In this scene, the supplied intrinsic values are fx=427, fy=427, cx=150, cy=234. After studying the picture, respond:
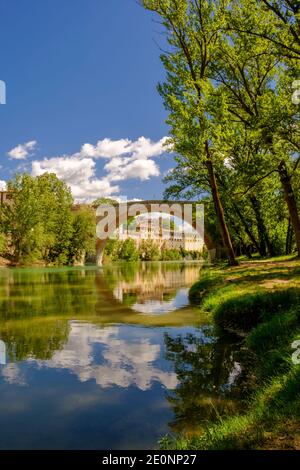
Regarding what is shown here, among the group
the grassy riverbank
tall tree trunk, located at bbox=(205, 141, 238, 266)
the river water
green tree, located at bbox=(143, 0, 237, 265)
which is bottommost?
the river water

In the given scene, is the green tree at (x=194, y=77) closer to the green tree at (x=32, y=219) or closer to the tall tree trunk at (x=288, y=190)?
the tall tree trunk at (x=288, y=190)

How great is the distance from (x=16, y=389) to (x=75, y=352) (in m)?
2.15

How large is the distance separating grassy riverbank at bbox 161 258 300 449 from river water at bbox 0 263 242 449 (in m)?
0.34

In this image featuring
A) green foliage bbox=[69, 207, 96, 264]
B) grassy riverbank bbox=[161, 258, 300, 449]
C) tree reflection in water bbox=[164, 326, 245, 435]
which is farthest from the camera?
green foliage bbox=[69, 207, 96, 264]

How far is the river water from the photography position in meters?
4.33

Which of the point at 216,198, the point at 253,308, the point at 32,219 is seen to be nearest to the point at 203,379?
the point at 253,308

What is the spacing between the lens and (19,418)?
15.3 feet

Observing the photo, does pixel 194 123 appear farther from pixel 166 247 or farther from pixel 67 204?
pixel 166 247

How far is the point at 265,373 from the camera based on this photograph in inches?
225

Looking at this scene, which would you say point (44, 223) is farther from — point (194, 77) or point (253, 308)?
point (253, 308)

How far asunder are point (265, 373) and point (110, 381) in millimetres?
2112

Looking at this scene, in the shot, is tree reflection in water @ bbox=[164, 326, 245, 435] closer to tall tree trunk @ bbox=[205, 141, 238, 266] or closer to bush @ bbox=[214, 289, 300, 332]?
bush @ bbox=[214, 289, 300, 332]

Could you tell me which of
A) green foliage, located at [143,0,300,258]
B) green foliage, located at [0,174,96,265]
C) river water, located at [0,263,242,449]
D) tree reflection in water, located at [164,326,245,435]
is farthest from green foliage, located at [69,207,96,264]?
tree reflection in water, located at [164,326,245,435]

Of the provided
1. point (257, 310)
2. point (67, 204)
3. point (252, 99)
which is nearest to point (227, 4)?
point (252, 99)
